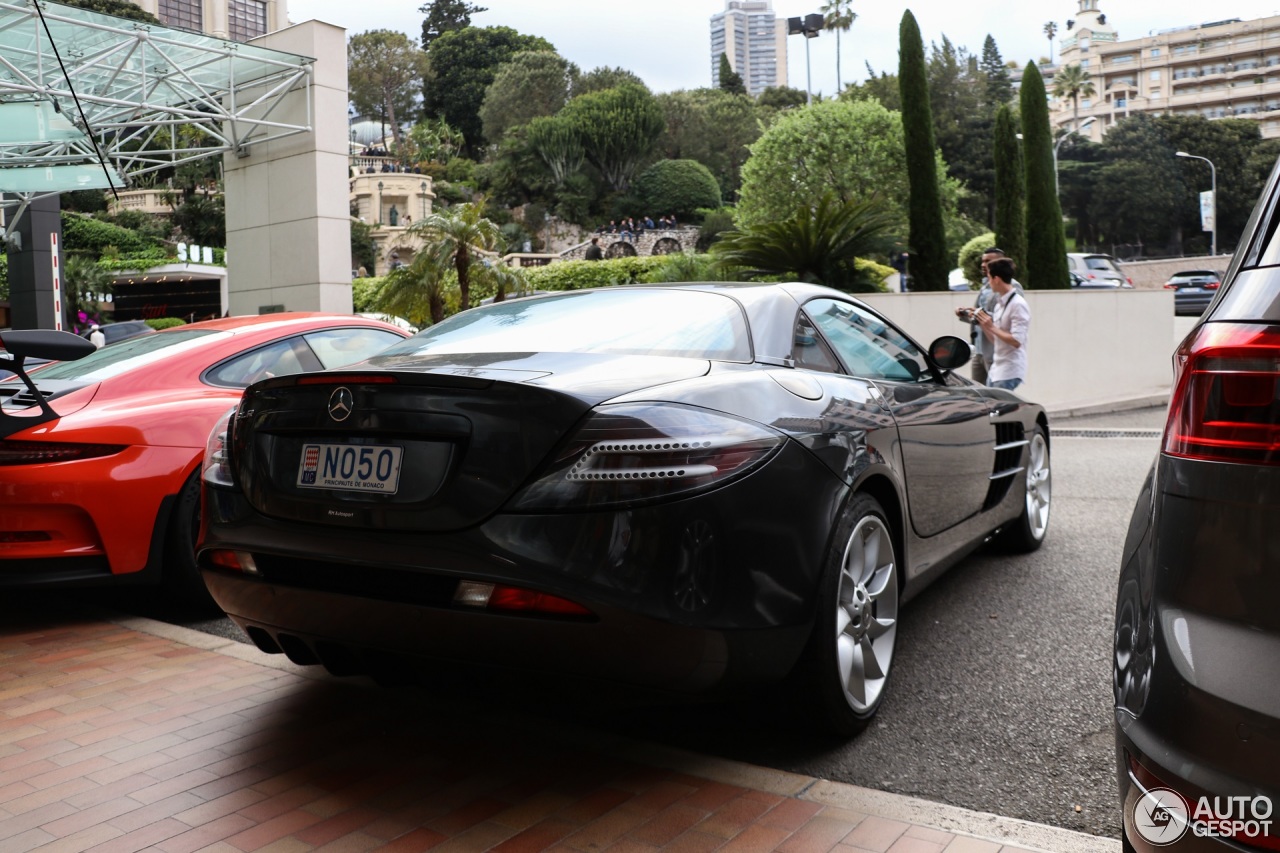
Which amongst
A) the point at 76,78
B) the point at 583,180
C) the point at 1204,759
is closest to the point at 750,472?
the point at 1204,759

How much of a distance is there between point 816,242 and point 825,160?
101 feet

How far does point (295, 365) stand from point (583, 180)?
237 feet

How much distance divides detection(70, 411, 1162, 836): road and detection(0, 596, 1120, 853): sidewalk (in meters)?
0.14

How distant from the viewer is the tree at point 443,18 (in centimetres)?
11275

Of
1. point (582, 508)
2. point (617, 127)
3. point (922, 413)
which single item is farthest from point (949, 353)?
point (617, 127)

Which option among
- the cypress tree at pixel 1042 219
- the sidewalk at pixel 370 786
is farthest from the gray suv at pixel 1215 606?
the cypress tree at pixel 1042 219

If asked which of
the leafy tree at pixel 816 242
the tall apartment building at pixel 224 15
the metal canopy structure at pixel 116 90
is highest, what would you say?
the tall apartment building at pixel 224 15

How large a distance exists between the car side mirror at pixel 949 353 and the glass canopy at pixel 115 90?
45.4 feet

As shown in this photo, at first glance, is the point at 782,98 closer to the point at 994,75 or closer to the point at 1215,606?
the point at 994,75

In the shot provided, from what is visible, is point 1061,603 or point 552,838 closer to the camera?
point 552,838

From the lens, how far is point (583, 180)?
247 feet

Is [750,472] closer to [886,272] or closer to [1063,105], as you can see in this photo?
A: [886,272]

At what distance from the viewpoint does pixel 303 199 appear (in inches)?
645

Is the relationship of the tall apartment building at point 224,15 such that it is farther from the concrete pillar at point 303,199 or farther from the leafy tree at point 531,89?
the concrete pillar at point 303,199
